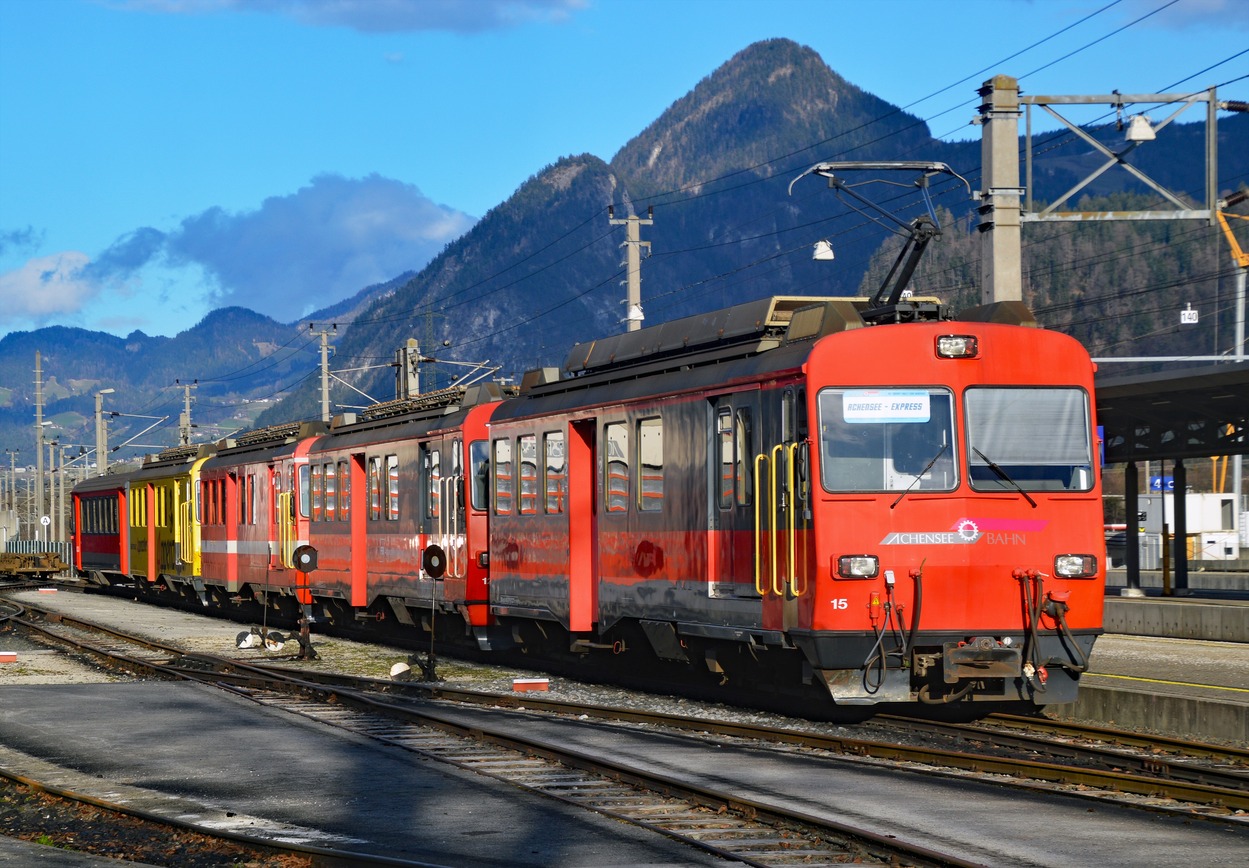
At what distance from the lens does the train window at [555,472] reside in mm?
20062

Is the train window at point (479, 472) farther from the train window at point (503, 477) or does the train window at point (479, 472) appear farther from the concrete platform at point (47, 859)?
the concrete platform at point (47, 859)

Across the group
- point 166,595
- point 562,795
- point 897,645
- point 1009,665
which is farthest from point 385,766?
point 166,595

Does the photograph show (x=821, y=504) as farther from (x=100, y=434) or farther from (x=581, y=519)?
(x=100, y=434)

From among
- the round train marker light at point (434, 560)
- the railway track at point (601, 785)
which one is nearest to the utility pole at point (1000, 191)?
the round train marker light at point (434, 560)

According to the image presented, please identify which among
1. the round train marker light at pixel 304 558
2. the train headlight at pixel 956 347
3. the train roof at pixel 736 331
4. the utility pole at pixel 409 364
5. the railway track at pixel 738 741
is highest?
the utility pole at pixel 409 364

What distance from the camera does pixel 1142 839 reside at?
9.88 metres

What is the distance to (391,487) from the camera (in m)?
26.5

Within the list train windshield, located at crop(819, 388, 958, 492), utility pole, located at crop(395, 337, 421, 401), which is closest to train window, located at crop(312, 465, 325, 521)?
utility pole, located at crop(395, 337, 421, 401)

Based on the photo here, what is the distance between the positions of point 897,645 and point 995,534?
4.14ft

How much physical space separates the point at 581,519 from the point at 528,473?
1.65 m

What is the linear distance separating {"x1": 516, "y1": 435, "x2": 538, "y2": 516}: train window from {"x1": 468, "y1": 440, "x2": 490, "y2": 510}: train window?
154 centimetres

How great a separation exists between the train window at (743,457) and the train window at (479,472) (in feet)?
24.8

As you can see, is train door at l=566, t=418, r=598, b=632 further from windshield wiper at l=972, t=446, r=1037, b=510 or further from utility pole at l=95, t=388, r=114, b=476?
utility pole at l=95, t=388, r=114, b=476

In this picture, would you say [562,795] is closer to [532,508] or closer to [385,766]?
[385,766]
